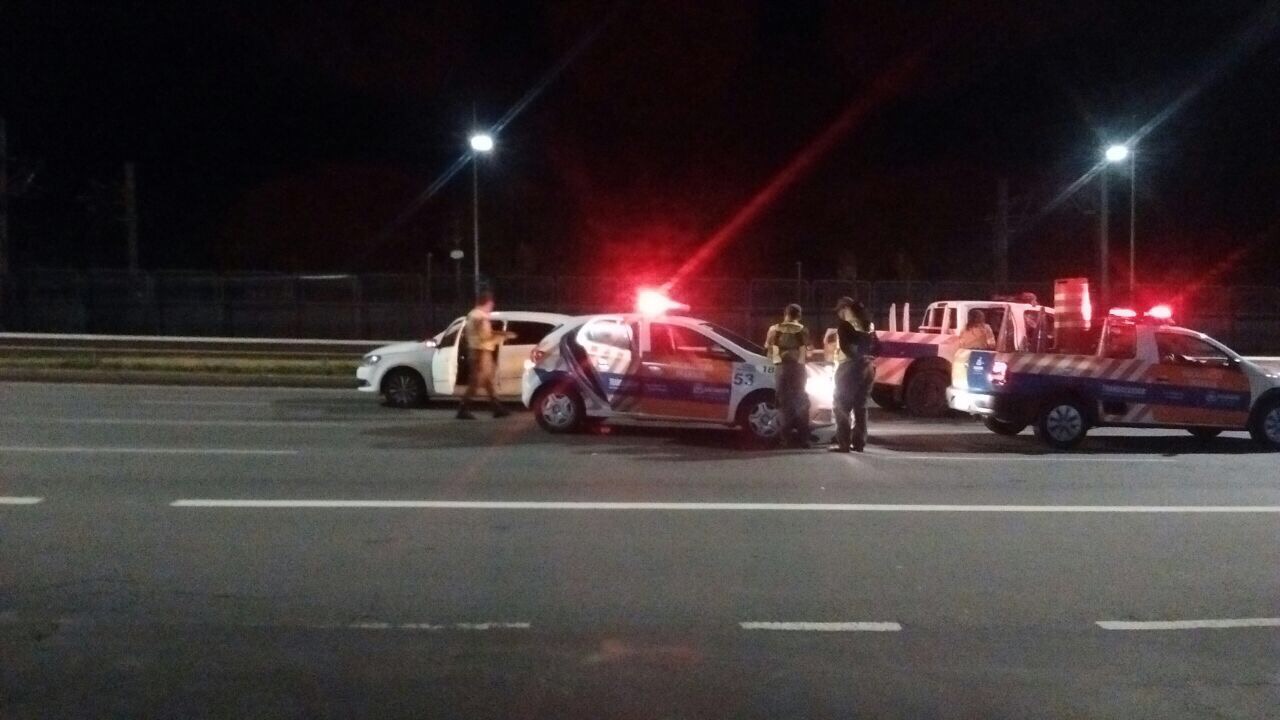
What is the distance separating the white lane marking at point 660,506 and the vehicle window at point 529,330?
7.21 meters

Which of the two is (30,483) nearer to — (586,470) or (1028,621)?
(586,470)

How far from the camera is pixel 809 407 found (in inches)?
538

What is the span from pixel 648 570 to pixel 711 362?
636 cm

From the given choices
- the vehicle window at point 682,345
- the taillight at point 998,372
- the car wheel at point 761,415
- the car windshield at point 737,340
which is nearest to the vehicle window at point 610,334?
the vehicle window at point 682,345

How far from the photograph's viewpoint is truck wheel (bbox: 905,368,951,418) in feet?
58.9

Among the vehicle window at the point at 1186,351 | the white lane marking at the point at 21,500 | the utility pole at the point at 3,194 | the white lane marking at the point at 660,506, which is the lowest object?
the white lane marking at the point at 660,506

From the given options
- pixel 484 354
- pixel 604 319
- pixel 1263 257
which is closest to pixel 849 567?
pixel 604 319

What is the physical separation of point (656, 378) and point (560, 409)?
51.1 inches

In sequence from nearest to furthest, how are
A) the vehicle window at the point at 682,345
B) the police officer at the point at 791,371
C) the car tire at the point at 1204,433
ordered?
the police officer at the point at 791,371
the vehicle window at the point at 682,345
the car tire at the point at 1204,433

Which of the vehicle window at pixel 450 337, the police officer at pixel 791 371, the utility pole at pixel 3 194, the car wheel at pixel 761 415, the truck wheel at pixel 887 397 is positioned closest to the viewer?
the police officer at pixel 791 371

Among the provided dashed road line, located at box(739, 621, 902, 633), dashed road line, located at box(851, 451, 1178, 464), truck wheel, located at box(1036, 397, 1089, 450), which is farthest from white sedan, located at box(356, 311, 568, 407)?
dashed road line, located at box(739, 621, 902, 633)

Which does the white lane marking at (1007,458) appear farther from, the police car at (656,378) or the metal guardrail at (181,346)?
the metal guardrail at (181,346)

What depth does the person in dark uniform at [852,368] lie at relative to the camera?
1312 centimetres

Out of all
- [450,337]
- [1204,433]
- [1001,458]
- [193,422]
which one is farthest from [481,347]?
[1204,433]
